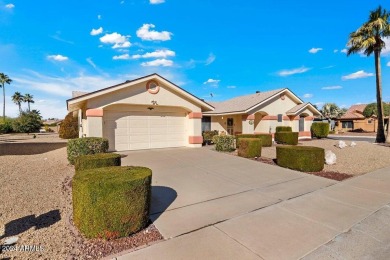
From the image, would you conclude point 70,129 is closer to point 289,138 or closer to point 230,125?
point 230,125

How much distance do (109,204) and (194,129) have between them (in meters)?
11.8

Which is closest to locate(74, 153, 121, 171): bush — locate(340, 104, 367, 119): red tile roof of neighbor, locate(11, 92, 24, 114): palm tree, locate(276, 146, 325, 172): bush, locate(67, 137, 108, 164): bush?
locate(67, 137, 108, 164): bush

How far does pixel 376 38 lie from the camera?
18.0m

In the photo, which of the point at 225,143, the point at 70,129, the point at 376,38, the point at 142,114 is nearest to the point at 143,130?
the point at 142,114

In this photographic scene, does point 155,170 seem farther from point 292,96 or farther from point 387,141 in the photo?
point 387,141

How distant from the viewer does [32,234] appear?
13.0 ft

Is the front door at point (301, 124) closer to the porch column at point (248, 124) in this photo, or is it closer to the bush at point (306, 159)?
the porch column at point (248, 124)

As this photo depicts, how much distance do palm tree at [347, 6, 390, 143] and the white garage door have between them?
16.6m

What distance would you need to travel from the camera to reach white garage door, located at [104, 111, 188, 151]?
42.3 ft

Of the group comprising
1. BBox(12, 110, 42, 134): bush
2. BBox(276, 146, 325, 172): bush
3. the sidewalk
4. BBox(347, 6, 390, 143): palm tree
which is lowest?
the sidewalk

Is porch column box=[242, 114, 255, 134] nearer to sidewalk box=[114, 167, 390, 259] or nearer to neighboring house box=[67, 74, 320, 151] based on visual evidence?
neighboring house box=[67, 74, 320, 151]

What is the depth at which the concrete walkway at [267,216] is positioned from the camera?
136 inches

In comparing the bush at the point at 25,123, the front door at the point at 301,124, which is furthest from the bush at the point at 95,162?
the bush at the point at 25,123

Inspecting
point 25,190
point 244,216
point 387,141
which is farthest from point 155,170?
point 387,141
